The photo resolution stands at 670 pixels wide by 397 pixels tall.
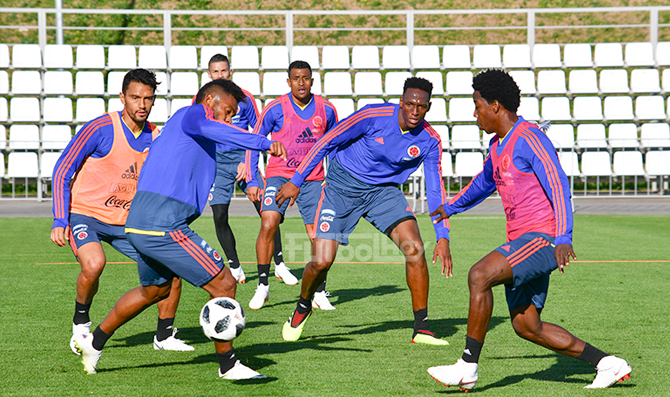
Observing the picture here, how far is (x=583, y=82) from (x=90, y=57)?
45.7 ft

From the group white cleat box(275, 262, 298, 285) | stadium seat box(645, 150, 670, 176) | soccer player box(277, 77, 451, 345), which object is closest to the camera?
soccer player box(277, 77, 451, 345)

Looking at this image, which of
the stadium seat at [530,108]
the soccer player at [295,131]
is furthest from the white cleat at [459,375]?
the stadium seat at [530,108]

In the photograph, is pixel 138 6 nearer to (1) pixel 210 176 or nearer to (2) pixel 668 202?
(2) pixel 668 202

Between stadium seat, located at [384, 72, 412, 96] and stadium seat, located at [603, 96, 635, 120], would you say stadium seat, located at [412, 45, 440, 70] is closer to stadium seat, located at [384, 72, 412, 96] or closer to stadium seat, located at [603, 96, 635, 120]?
stadium seat, located at [384, 72, 412, 96]

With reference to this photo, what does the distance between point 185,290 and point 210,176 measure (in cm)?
329

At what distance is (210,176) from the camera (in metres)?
4.30

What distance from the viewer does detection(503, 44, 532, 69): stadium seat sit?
760 inches

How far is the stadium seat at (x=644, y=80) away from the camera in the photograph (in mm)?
18781

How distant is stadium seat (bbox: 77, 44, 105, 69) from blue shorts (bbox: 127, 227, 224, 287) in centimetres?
1595

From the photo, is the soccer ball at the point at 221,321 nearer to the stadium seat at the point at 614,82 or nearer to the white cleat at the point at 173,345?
the white cleat at the point at 173,345

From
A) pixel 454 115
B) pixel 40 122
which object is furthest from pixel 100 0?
pixel 454 115

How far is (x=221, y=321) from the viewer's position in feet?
13.6

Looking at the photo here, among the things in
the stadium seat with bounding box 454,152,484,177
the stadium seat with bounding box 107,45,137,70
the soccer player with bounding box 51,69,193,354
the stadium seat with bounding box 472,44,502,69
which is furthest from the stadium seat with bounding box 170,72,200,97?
the soccer player with bounding box 51,69,193,354

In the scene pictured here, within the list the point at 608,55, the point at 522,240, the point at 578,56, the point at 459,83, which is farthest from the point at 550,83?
the point at 522,240
